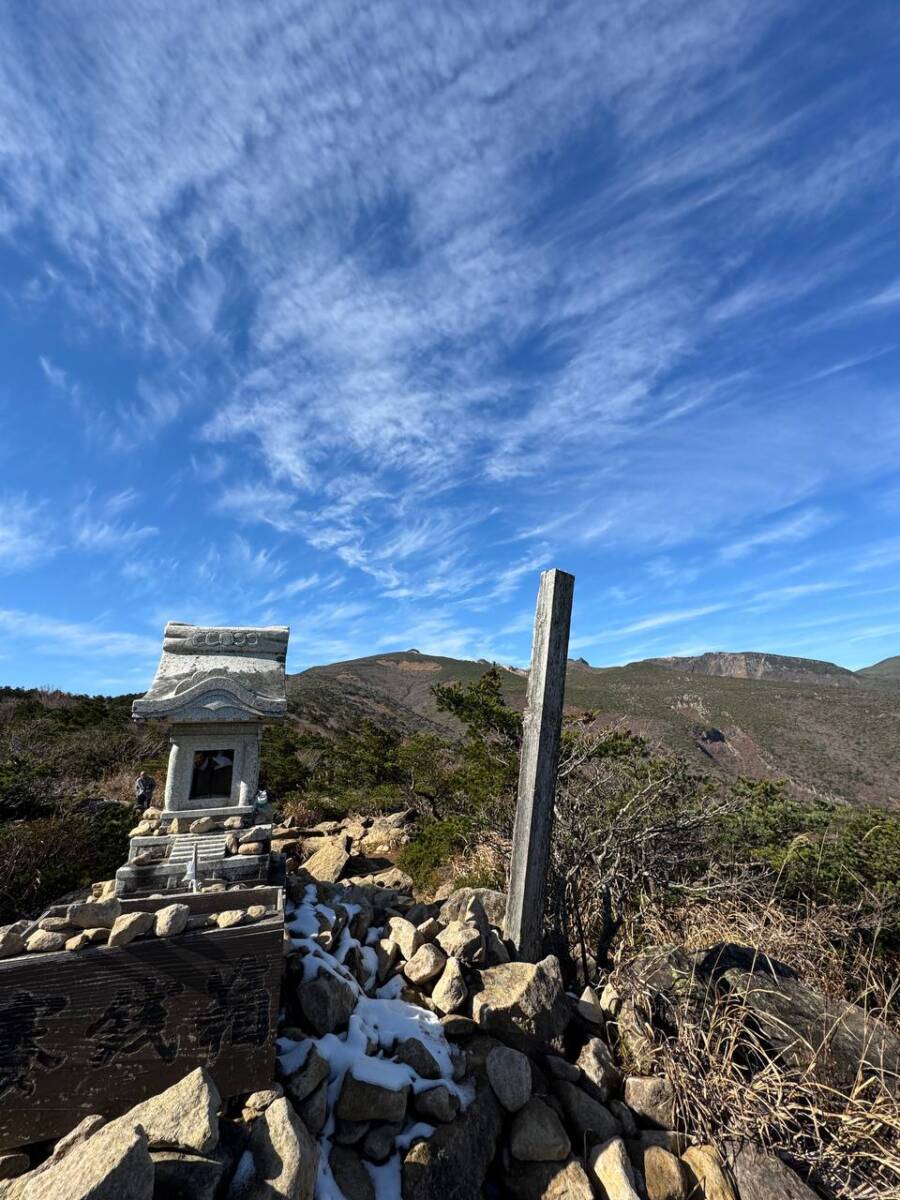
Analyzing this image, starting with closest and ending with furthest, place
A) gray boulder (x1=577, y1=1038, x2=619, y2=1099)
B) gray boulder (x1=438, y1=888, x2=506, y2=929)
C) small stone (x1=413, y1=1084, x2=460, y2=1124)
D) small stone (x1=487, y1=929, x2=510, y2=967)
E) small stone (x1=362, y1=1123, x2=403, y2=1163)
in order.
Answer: small stone (x1=362, y1=1123, x2=403, y2=1163) < small stone (x1=413, y1=1084, x2=460, y2=1124) < gray boulder (x1=577, y1=1038, x2=619, y2=1099) < small stone (x1=487, y1=929, x2=510, y2=967) < gray boulder (x1=438, y1=888, x2=506, y2=929)

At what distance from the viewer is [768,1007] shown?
422 cm

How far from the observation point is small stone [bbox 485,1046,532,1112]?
359 centimetres

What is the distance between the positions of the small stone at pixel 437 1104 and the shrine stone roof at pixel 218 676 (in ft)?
10.2

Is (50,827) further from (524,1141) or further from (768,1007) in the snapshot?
(768,1007)

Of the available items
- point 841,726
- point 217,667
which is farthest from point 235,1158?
point 841,726

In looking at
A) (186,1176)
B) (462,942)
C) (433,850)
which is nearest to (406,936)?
(462,942)

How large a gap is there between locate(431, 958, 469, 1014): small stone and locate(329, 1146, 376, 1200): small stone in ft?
3.79

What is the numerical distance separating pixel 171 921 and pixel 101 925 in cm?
56

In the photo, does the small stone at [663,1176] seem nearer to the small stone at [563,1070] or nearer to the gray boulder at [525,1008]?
the small stone at [563,1070]

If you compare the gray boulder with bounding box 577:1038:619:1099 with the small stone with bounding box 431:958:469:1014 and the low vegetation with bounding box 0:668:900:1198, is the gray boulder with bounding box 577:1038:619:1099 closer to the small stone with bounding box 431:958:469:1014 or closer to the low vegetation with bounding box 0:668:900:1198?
the low vegetation with bounding box 0:668:900:1198

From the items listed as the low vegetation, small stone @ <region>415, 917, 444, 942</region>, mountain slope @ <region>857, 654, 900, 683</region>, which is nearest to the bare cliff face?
mountain slope @ <region>857, 654, 900, 683</region>

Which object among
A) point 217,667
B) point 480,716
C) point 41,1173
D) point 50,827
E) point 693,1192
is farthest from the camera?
point 480,716

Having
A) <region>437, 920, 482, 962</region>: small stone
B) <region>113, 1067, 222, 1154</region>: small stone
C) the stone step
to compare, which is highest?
the stone step

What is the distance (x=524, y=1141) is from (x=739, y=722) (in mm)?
42056
